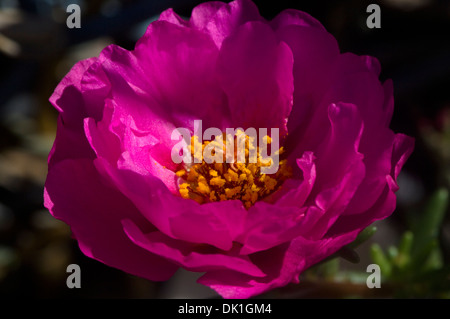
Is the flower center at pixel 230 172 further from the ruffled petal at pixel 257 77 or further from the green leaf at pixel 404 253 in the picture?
the green leaf at pixel 404 253

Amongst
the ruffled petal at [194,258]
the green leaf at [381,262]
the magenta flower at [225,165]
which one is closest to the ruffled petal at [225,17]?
the magenta flower at [225,165]

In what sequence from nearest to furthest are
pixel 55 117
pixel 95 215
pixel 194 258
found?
pixel 194 258 → pixel 95 215 → pixel 55 117

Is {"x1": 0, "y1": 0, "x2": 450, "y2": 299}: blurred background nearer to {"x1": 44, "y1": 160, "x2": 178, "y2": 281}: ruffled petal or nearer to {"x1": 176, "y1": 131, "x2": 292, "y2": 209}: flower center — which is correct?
{"x1": 176, "y1": 131, "x2": 292, "y2": 209}: flower center

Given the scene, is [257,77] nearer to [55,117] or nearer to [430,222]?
[430,222]

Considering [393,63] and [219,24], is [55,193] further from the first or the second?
[393,63]

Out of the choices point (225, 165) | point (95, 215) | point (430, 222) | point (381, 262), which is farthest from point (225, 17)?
point (430, 222)

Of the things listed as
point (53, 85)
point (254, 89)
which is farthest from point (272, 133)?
point (53, 85)
